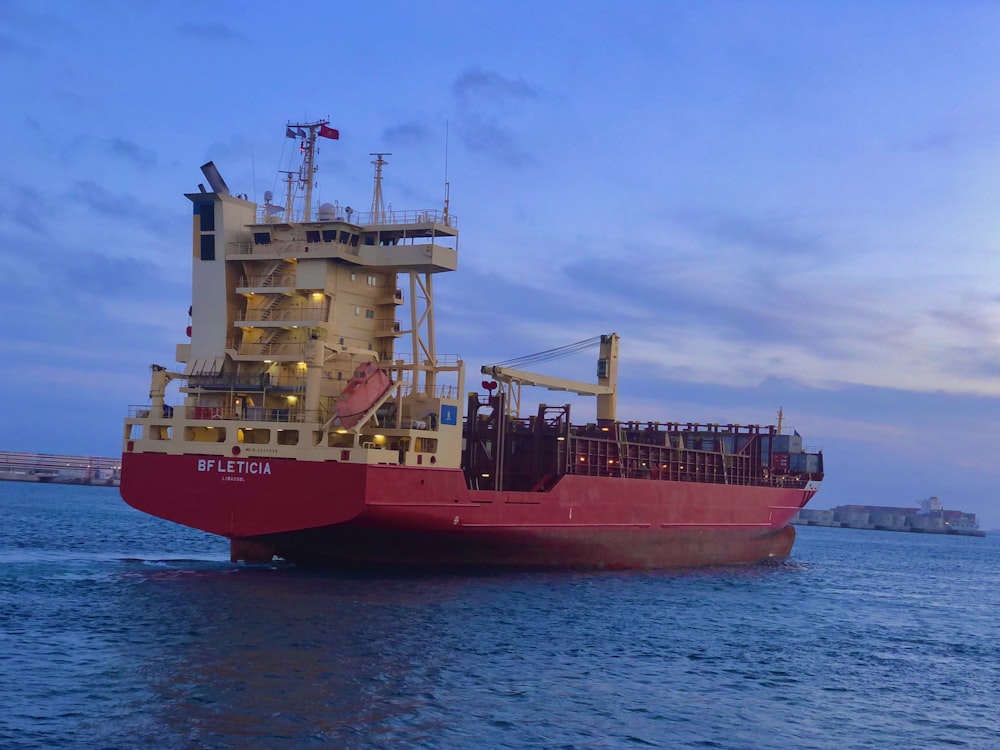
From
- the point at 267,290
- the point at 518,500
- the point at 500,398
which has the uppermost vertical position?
the point at 267,290

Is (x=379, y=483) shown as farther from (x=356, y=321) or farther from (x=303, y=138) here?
(x=303, y=138)

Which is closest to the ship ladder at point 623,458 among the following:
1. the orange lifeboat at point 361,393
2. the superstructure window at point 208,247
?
the orange lifeboat at point 361,393

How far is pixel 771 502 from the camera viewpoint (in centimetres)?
4538

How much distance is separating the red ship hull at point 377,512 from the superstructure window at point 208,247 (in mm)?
5878

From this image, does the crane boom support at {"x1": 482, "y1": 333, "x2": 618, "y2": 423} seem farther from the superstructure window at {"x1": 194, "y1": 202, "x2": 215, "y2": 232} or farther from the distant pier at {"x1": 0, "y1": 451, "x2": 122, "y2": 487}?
the distant pier at {"x1": 0, "y1": 451, "x2": 122, "y2": 487}

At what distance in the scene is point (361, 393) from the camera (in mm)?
26141

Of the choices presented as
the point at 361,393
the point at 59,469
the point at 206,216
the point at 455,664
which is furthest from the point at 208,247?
the point at 59,469

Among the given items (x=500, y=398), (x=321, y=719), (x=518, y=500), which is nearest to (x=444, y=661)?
(x=321, y=719)

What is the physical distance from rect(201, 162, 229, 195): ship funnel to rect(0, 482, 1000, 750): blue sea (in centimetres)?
1045

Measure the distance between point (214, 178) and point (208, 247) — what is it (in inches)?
76.7

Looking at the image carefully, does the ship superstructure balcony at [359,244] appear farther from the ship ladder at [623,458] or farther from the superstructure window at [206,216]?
the ship ladder at [623,458]

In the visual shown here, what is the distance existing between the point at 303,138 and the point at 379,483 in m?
10.9

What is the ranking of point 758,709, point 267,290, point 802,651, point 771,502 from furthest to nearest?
point 771,502 < point 267,290 < point 802,651 < point 758,709

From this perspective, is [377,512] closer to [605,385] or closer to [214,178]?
[214,178]
